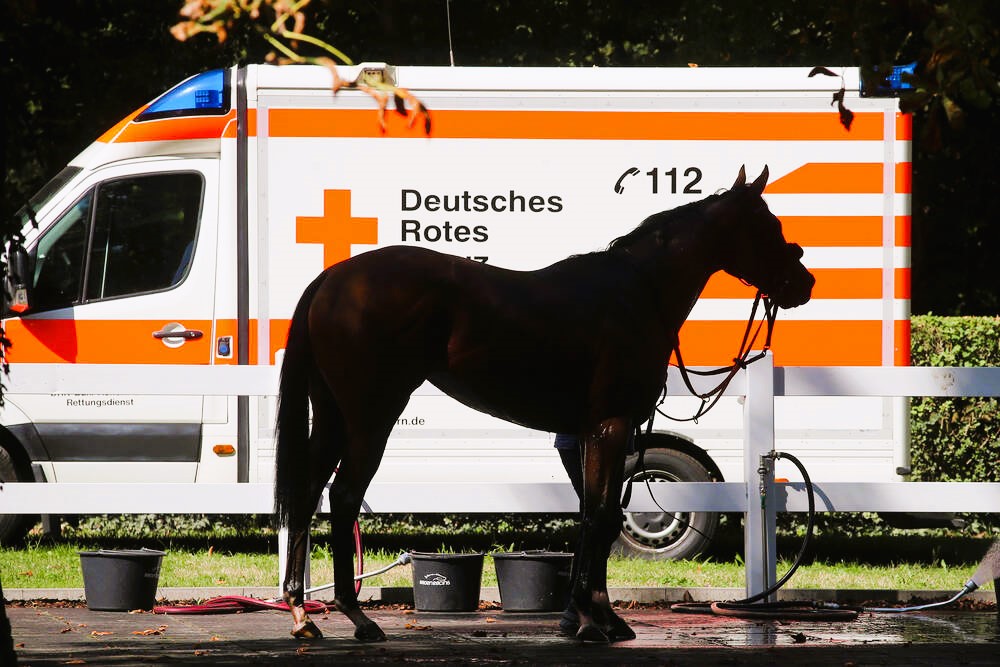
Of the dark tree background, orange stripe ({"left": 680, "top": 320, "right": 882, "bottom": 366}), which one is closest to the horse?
orange stripe ({"left": 680, "top": 320, "right": 882, "bottom": 366})

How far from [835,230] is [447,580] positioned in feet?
12.5

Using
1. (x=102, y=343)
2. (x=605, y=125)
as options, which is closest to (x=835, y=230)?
(x=605, y=125)

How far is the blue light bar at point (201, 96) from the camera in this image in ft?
30.6

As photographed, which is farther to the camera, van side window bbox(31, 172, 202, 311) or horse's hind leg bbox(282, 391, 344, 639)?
van side window bbox(31, 172, 202, 311)

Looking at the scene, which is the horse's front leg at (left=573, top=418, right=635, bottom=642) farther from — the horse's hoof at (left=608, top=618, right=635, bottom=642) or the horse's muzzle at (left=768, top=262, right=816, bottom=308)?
the horse's muzzle at (left=768, top=262, right=816, bottom=308)

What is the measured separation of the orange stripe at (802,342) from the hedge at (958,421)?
187cm

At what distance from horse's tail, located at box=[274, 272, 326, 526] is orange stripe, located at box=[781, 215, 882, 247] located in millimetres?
4026

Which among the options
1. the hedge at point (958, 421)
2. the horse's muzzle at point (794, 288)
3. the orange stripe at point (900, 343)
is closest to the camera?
the horse's muzzle at point (794, 288)

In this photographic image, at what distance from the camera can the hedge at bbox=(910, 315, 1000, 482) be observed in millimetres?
10789

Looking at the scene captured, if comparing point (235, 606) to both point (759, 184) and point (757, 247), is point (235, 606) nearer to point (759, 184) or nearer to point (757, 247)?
point (757, 247)

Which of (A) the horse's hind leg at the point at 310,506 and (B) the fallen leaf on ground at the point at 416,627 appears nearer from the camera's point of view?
(A) the horse's hind leg at the point at 310,506

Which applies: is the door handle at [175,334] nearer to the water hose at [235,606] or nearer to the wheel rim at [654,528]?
the water hose at [235,606]

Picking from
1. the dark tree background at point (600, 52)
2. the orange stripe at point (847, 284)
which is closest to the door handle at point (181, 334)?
the orange stripe at point (847, 284)

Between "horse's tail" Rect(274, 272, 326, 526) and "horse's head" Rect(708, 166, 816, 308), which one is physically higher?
"horse's head" Rect(708, 166, 816, 308)
